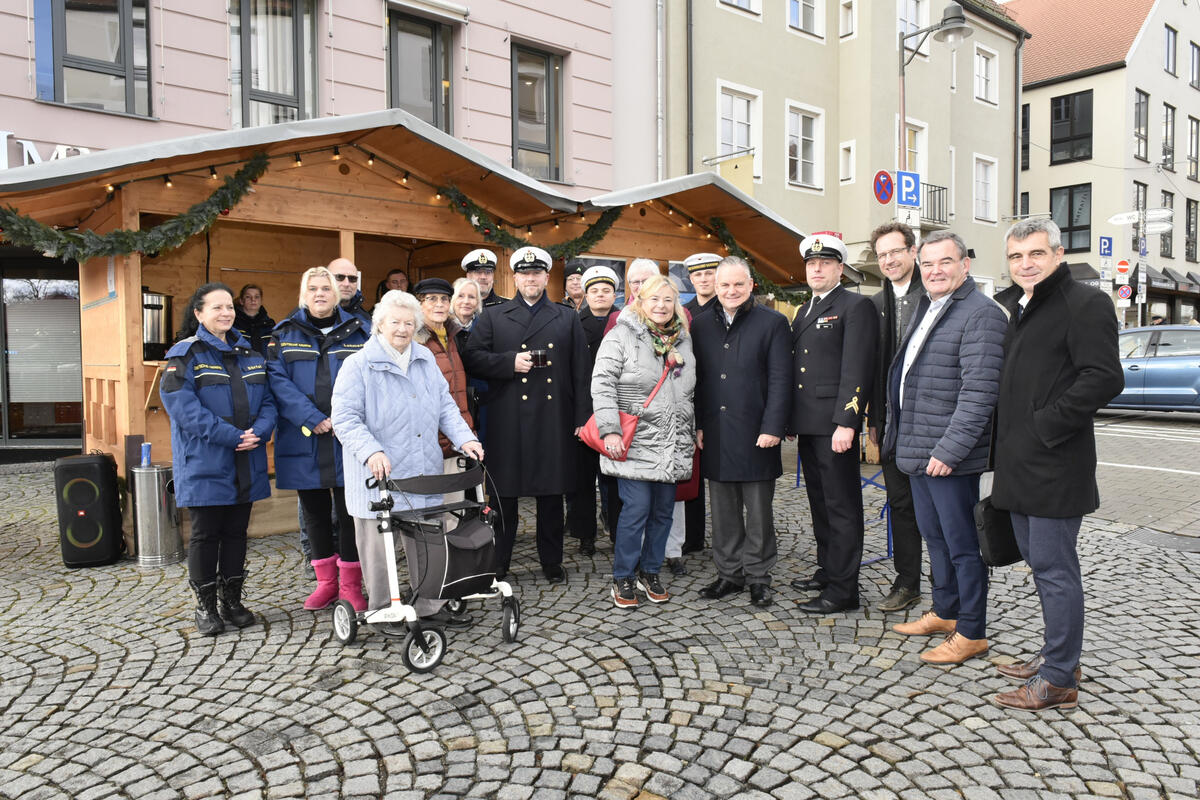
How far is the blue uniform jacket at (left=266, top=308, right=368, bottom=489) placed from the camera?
467cm

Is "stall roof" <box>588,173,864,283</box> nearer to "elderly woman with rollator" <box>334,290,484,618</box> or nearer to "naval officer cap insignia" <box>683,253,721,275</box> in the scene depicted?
"naval officer cap insignia" <box>683,253,721,275</box>

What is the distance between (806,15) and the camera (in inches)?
681

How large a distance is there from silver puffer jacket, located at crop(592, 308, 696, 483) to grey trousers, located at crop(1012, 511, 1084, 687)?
73.7 inches

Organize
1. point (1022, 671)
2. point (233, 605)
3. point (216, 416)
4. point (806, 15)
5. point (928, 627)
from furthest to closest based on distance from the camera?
point (806, 15) → point (233, 605) → point (216, 416) → point (928, 627) → point (1022, 671)

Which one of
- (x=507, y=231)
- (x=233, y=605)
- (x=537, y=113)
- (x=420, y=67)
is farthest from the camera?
(x=537, y=113)

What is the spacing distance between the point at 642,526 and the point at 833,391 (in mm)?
1300

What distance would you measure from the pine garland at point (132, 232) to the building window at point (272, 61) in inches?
168

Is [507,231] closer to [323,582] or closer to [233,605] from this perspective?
[323,582]

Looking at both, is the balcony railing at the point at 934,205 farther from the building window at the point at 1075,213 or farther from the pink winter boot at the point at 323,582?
the pink winter boot at the point at 323,582

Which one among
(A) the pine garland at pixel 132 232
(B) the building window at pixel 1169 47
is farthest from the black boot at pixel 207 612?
(B) the building window at pixel 1169 47

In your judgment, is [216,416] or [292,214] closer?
[216,416]

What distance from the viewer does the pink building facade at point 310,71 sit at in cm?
886

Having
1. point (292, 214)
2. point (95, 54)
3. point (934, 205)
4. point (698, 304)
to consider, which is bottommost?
point (698, 304)

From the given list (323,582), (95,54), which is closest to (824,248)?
(323,582)
